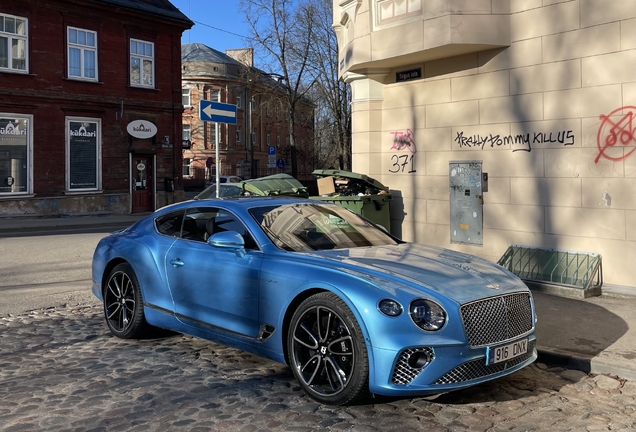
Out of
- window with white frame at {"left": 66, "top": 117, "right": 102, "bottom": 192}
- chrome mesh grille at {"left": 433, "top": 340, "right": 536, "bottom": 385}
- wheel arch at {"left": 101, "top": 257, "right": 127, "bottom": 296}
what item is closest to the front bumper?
chrome mesh grille at {"left": 433, "top": 340, "right": 536, "bottom": 385}

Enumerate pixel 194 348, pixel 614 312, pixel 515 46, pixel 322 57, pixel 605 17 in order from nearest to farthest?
pixel 194 348 < pixel 614 312 < pixel 605 17 < pixel 515 46 < pixel 322 57

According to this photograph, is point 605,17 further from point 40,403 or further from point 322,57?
point 322,57

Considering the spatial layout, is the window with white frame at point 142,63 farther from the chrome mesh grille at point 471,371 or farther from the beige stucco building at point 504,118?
the chrome mesh grille at point 471,371

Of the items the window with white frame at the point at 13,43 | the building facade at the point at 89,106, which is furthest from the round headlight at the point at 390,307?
the window with white frame at the point at 13,43

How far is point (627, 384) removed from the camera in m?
4.87

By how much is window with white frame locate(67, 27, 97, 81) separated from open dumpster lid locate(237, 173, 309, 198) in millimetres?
13556

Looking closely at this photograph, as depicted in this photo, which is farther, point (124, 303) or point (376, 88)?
point (376, 88)

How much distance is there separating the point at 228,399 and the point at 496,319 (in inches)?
77.6

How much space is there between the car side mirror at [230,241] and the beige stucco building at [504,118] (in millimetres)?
5577

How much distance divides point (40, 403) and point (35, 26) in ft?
73.3

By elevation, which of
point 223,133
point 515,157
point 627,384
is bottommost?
point 627,384

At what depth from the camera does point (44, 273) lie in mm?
10266

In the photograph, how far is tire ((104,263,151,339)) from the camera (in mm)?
5935

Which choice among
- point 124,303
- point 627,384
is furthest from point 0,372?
point 627,384
